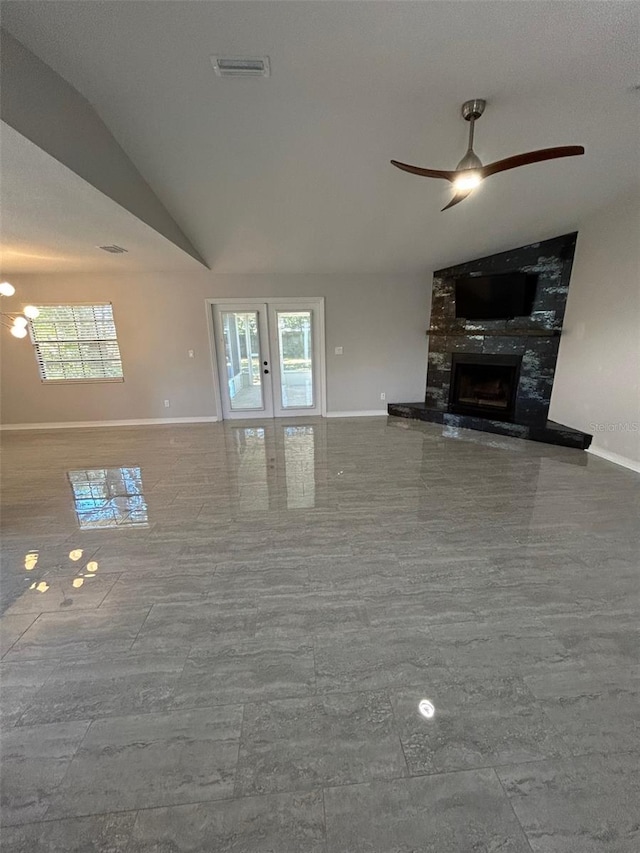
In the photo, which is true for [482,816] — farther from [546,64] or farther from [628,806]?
[546,64]

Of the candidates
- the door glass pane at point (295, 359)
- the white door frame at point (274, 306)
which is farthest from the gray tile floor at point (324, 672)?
the door glass pane at point (295, 359)

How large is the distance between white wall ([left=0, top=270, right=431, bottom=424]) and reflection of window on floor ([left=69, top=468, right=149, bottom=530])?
7.39 feet

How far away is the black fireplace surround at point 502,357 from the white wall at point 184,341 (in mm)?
396

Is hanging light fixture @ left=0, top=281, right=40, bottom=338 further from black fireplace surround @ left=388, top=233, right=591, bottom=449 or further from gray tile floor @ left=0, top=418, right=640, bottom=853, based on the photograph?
black fireplace surround @ left=388, top=233, right=591, bottom=449

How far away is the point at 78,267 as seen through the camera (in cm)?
477

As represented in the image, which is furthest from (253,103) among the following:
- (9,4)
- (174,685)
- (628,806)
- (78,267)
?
(78,267)

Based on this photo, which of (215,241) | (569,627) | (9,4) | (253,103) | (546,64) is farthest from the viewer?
(215,241)

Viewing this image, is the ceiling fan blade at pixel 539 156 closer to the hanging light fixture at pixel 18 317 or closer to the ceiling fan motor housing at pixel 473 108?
the ceiling fan motor housing at pixel 473 108

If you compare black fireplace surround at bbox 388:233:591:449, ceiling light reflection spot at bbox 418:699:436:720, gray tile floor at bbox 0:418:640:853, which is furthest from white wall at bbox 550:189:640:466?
ceiling light reflection spot at bbox 418:699:436:720

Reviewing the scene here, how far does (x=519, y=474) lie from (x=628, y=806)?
2822 mm

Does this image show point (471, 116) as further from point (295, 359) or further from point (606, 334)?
point (295, 359)

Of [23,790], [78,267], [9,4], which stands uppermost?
A: [9,4]

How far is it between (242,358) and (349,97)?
4271 millimetres

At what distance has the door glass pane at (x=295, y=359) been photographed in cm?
584
